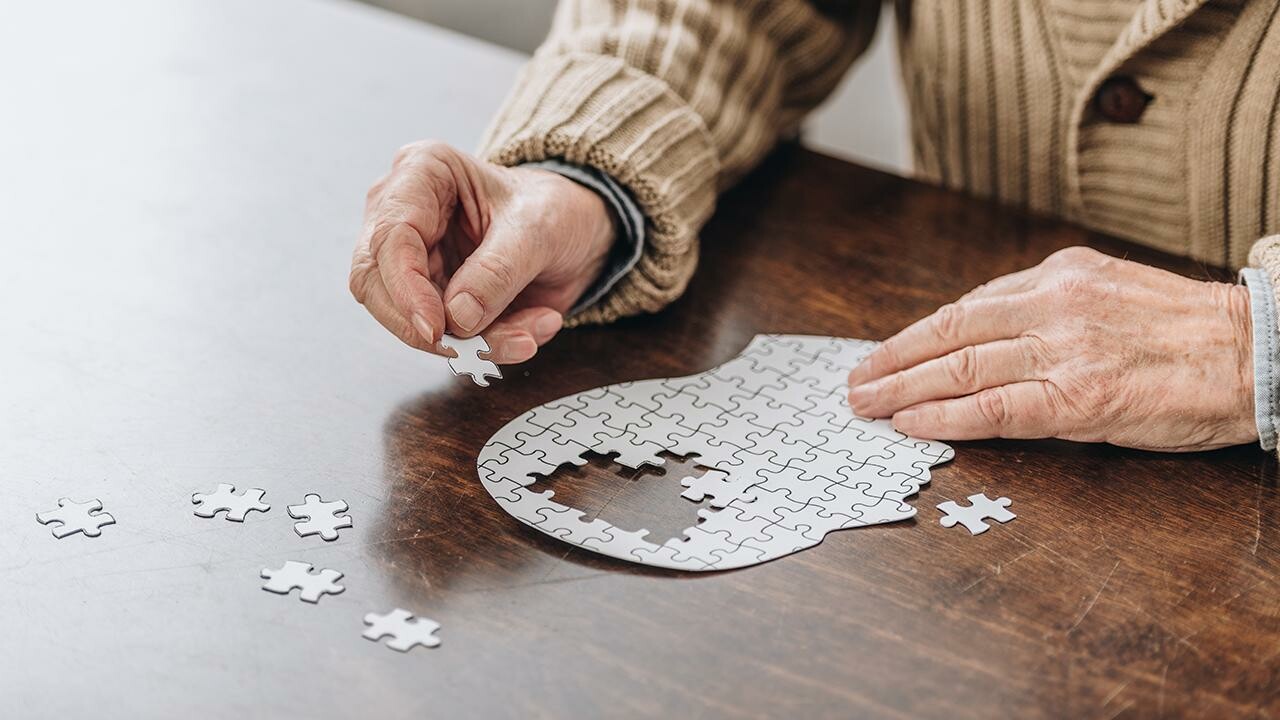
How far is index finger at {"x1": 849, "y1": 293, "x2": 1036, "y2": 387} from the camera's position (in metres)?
1.22

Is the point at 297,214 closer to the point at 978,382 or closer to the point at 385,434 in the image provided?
the point at 385,434

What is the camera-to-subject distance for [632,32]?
5.05ft

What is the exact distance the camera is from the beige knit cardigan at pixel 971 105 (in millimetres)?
1397

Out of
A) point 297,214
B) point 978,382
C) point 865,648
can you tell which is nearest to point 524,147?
point 297,214

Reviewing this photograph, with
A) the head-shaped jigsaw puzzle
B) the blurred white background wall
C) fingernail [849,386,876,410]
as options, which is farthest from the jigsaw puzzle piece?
the blurred white background wall

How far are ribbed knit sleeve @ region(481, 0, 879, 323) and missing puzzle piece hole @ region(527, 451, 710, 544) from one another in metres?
0.30

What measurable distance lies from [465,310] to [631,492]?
0.79 ft

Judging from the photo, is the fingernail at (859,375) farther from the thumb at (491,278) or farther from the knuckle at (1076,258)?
the thumb at (491,278)

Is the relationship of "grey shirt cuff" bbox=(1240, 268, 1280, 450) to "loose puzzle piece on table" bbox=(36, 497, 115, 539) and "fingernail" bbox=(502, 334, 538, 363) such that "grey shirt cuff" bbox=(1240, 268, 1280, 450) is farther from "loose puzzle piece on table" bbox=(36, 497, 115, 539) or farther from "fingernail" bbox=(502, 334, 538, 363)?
"loose puzzle piece on table" bbox=(36, 497, 115, 539)

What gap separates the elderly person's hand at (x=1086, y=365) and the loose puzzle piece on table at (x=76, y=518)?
69 cm

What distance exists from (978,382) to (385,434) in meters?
0.57

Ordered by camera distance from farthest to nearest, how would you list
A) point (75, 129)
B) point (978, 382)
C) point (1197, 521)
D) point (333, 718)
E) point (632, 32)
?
point (75, 129) < point (632, 32) < point (978, 382) < point (1197, 521) < point (333, 718)

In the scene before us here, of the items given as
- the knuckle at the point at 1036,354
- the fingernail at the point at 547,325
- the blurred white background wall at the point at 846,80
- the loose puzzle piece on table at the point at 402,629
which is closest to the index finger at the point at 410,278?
the fingernail at the point at 547,325

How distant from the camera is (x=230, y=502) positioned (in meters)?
1.04
